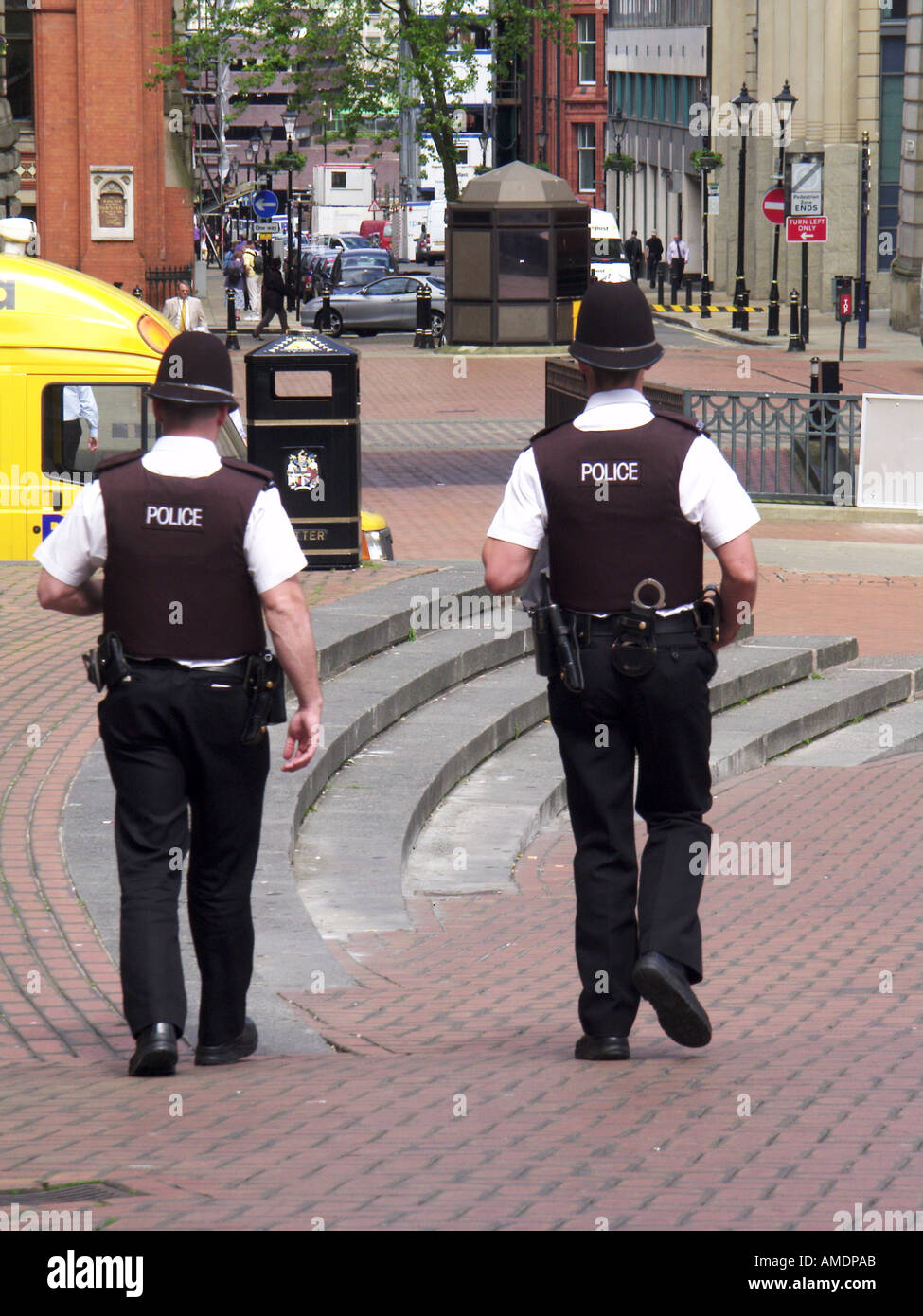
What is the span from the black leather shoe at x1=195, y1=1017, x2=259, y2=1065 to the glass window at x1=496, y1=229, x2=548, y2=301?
92.6ft

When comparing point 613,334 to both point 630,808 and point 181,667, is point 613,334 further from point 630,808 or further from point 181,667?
point 181,667

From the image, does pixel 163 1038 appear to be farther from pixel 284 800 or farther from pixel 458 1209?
pixel 284 800

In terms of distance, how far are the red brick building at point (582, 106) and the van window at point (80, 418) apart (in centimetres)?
7758

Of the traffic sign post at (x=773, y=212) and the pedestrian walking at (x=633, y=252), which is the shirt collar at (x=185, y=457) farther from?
the pedestrian walking at (x=633, y=252)

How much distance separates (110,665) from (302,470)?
8.44m

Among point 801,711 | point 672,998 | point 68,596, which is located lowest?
point 801,711

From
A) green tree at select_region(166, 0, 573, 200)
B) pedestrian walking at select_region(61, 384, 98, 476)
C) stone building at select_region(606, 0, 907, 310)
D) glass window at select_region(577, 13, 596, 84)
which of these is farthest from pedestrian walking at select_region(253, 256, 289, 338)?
glass window at select_region(577, 13, 596, 84)

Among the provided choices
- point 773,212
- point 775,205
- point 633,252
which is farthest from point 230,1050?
point 633,252

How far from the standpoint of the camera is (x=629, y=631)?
467 cm

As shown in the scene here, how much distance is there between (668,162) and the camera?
7206cm

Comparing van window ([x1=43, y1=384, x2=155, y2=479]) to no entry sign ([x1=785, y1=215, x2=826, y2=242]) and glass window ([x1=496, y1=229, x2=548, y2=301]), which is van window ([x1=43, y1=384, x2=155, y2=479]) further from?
no entry sign ([x1=785, y1=215, x2=826, y2=242])

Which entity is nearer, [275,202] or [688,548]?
[688,548]
